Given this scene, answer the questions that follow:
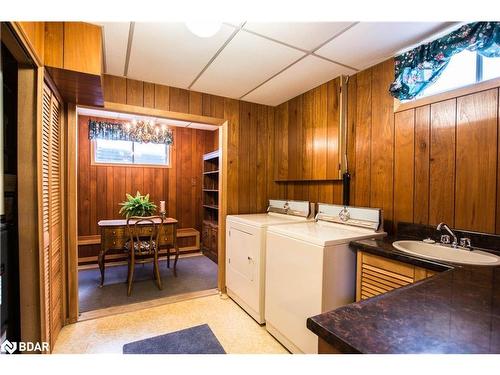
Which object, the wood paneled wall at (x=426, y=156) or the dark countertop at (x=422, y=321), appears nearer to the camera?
the dark countertop at (x=422, y=321)

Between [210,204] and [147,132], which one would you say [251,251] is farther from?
[147,132]

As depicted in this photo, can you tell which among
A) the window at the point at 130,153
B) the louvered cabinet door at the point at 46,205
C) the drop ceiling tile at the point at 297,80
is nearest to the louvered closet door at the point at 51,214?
the louvered cabinet door at the point at 46,205

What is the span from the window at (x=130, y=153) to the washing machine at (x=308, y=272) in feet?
9.90

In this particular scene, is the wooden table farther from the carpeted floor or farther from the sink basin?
the sink basin

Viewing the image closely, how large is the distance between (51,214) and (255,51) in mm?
1920

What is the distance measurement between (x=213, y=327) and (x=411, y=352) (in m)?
1.94

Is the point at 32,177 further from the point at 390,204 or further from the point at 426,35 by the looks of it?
the point at 426,35

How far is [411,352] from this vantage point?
551 millimetres

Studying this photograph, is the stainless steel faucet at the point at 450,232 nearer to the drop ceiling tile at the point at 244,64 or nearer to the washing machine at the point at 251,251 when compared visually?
the washing machine at the point at 251,251

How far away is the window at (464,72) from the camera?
147 cm

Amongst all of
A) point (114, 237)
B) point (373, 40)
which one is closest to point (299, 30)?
point (373, 40)

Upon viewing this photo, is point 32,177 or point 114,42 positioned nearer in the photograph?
point 32,177
